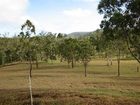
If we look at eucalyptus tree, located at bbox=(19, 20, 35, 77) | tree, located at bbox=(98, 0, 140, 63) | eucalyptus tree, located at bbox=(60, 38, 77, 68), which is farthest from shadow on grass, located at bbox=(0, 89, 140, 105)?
eucalyptus tree, located at bbox=(60, 38, 77, 68)

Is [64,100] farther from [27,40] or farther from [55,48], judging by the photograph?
[55,48]

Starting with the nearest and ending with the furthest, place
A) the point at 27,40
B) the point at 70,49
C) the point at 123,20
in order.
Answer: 1. the point at 123,20
2. the point at 27,40
3. the point at 70,49

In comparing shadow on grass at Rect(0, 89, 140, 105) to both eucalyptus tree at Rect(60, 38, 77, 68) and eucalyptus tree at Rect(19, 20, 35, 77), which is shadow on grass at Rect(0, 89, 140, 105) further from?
eucalyptus tree at Rect(60, 38, 77, 68)

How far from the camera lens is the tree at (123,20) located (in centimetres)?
2878

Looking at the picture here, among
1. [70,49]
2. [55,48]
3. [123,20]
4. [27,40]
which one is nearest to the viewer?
[123,20]

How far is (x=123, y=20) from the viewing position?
29016mm

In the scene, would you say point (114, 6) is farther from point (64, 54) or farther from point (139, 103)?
point (64, 54)

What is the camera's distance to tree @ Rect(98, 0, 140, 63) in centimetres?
2878

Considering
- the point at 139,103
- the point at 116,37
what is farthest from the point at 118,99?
the point at 116,37

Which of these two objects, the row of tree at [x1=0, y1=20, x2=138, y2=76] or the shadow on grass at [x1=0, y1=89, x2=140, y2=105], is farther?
the row of tree at [x1=0, y1=20, x2=138, y2=76]

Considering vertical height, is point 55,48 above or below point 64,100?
above

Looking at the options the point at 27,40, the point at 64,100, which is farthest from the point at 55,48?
the point at 64,100

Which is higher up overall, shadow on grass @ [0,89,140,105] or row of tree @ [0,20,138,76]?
row of tree @ [0,20,138,76]

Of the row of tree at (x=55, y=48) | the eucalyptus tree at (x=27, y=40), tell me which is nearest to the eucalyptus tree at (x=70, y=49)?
the row of tree at (x=55, y=48)
